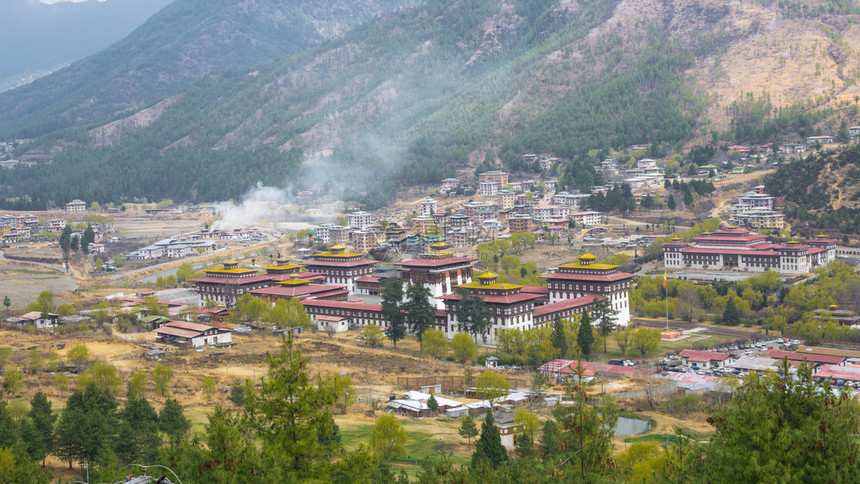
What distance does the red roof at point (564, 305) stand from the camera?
75250 millimetres

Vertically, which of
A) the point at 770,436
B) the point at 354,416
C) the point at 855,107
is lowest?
the point at 354,416

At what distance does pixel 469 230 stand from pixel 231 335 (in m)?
53.1

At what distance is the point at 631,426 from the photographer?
159 ft

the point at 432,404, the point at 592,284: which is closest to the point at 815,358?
the point at 592,284

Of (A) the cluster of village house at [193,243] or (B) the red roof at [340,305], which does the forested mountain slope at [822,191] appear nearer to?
(B) the red roof at [340,305]

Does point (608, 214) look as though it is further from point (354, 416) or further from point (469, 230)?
point (354, 416)

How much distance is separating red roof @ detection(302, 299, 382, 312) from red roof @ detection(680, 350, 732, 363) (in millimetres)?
27464

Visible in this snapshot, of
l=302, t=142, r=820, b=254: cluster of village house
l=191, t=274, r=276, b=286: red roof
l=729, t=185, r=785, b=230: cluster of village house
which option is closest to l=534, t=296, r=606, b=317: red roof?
l=191, t=274, r=276, b=286: red roof

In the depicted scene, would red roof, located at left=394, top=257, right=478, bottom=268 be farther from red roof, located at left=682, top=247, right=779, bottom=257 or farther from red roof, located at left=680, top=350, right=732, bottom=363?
red roof, located at left=680, top=350, right=732, bottom=363

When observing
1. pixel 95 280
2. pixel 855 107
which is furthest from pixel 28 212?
pixel 855 107

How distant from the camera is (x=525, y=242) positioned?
366 ft

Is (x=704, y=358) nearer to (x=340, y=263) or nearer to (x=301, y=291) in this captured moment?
(x=301, y=291)

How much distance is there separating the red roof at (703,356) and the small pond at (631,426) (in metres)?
13.4

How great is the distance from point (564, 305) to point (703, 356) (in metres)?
17.1
